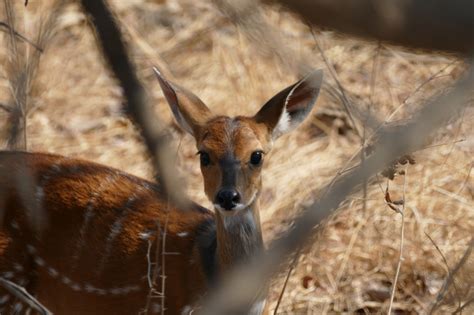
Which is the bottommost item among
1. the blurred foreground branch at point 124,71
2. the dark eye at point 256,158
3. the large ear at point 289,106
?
the dark eye at point 256,158

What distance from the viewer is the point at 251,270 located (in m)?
1.93

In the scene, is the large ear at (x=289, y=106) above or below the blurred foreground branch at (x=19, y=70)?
below

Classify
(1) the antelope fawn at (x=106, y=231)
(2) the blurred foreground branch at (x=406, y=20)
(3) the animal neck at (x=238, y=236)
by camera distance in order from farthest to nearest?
(1) the antelope fawn at (x=106, y=231) < (3) the animal neck at (x=238, y=236) < (2) the blurred foreground branch at (x=406, y=20)

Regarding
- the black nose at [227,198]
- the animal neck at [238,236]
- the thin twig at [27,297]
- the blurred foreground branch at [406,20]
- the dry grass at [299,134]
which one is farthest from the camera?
the dry grass at [299,134]

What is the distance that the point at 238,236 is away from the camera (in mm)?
4145

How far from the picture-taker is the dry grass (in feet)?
17.7

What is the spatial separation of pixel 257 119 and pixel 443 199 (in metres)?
1.84

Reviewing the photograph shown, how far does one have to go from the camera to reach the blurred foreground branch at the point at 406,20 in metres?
1.26

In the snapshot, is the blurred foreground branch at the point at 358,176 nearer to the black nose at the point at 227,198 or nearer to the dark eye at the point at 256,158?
the black nose at the point at 227,198

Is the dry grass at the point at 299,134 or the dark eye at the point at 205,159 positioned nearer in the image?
the dark eye at the point at 205,159

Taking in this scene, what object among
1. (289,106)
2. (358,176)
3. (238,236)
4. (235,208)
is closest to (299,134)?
(289,106)

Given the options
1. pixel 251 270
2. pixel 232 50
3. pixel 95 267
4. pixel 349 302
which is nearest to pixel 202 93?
pixel 232 50

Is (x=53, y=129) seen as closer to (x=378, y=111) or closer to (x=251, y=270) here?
(x=378, y=111)

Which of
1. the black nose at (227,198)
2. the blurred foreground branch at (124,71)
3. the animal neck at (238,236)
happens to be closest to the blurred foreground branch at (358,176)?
the blurred foreground branch at (124,71)
